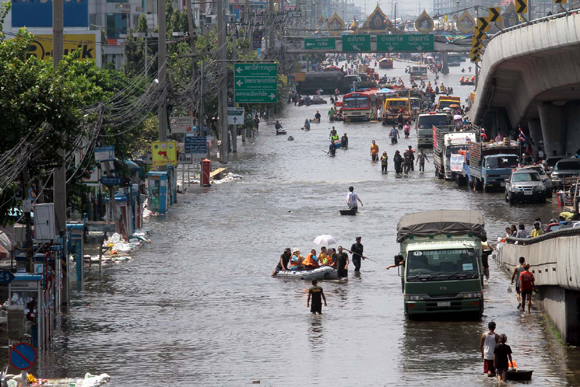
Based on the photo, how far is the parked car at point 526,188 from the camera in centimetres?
4575

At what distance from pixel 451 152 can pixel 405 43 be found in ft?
178

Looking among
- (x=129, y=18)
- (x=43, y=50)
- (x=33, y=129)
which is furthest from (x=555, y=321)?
(x=129, y=18)

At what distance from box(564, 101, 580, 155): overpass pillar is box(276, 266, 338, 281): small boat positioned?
2962 cm

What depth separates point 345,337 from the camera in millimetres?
23234

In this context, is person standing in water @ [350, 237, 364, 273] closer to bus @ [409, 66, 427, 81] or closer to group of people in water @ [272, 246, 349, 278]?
group of people in water @ [272, 246, 349, 278]

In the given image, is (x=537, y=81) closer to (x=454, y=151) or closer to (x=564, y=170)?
(x=564, y=170)

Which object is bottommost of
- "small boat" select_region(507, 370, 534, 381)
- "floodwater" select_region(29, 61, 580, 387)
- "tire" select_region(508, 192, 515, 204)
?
"floodwater" select_region(29, 61, 580, 387)

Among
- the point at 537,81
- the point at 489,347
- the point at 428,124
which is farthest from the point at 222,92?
the point at 489,347

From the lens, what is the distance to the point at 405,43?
10806cm

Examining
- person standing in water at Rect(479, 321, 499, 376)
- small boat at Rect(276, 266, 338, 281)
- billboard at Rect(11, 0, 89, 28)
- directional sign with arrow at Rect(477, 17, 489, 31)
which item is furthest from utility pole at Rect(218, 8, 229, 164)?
person standing in water at Rect(479, 321, 499, 376)

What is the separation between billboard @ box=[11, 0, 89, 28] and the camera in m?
64.4

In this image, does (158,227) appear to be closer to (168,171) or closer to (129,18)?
(168,171)

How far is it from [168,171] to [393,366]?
29170mm

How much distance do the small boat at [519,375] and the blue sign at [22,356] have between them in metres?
8.12
